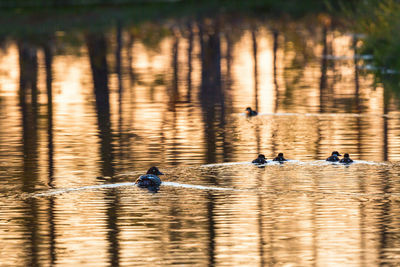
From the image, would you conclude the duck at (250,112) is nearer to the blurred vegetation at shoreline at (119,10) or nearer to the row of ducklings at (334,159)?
the row of ducklings at (334,159)

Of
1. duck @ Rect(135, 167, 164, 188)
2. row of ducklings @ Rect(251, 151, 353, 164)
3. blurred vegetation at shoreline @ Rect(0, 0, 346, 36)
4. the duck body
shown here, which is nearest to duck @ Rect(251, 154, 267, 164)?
row of ducklings @ Rect(251, 151, 353, 164)

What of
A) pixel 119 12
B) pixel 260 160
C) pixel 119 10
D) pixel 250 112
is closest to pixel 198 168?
pixel 260 160

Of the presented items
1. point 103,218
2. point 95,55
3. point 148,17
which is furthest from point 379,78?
point 148,17

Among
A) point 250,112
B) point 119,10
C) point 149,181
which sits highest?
point 119,10

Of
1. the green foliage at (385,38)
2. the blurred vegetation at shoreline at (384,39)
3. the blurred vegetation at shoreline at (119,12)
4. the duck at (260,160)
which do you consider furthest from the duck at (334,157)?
the blurred vegetation at shoreline at (119,12)

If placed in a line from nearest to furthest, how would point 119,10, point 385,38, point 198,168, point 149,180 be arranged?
point 149,180, point 198,168, point 385,38, point 119,10

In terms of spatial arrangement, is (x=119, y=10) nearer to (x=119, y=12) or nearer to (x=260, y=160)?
(x=119, y=12)

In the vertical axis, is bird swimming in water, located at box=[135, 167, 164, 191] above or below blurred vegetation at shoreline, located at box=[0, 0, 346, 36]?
below

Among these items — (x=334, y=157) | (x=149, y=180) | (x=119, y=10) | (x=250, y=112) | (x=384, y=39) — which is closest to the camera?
(x=149, y=180)

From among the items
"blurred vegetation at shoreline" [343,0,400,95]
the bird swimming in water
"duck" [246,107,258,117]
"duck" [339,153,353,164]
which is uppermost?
"blurred vegetation at shoreline" [343,0,400,95]

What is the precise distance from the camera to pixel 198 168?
64.5 ft

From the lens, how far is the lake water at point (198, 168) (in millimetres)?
14039

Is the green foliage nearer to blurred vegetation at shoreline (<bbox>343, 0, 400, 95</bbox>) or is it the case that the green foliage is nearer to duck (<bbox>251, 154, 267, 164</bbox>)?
blurred vegetation at shoreline (<bbox>343, 0, 400, 95</bbox>)

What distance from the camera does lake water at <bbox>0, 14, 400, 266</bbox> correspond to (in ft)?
46.1
